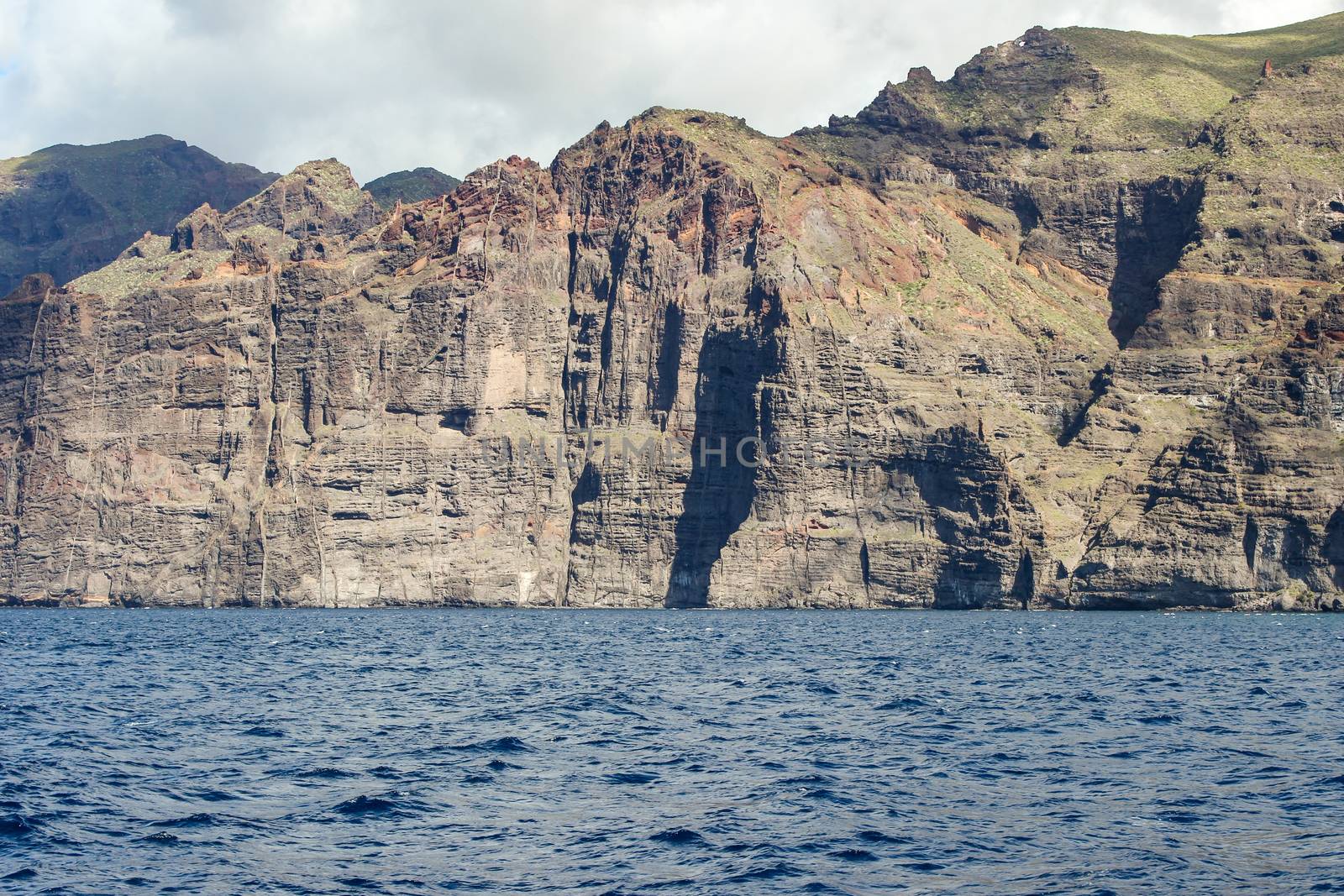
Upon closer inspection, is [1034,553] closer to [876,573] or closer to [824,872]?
[876,573]

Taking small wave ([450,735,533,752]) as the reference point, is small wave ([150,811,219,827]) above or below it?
below

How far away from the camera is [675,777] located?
43781 mm

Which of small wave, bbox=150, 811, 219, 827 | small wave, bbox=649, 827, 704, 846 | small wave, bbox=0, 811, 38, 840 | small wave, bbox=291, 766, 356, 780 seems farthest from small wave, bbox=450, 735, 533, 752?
small wave, bbox=0, 811, 38, 840

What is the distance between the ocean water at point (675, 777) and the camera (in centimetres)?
3281

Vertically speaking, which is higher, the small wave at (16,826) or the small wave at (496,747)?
the small wave at (496,747)

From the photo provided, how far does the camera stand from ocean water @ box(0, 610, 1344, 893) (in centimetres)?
3281

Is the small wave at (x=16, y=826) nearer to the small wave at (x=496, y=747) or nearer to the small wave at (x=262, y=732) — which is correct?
the small wave at (x=262, y=732)

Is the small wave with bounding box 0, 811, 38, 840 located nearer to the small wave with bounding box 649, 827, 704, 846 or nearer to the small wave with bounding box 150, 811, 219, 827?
the small wave with bounding box 150, 811, 219, 827

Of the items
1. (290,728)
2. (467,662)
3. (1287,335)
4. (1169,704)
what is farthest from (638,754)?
(1287,335)

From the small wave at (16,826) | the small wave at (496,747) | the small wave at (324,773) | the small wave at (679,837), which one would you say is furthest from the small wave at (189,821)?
the small wave at (496,747)

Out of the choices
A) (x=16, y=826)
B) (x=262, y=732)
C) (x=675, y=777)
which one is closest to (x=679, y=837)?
(x=675, y=777)

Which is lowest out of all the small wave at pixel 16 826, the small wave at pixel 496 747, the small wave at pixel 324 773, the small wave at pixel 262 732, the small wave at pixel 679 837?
the small wave at pixel 16 826

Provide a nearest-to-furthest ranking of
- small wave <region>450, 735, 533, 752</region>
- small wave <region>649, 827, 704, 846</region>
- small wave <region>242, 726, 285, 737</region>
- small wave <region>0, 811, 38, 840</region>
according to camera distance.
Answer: small wave <region>649, 827, 704, 846</region>, small wave <region>0, 811, 38, 840</region>, small wave <region>450, 735, 533, 752</region>, small wave <region>242, 726, 285, 737</region>

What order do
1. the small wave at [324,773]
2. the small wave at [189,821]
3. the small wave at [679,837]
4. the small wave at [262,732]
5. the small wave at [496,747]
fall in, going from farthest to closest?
the small wave at [262,732] → the small wave at [496,747] → the small wave at [324,773] → the small wave at [189,821] → the small wave at [679,837]
